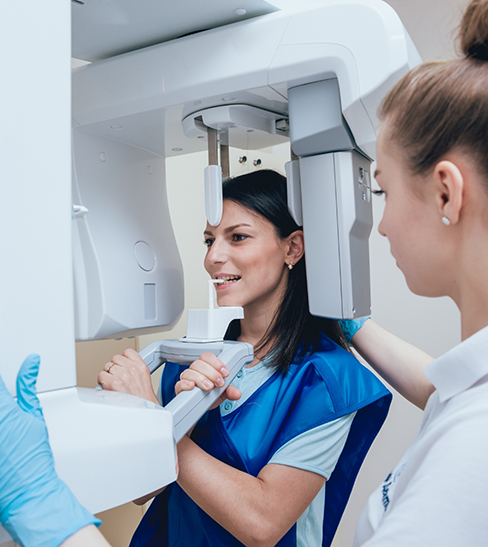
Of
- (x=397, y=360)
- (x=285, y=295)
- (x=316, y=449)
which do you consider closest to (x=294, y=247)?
(x=285, y=295)

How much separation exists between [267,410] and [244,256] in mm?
336

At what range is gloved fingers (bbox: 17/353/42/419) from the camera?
1.62ft

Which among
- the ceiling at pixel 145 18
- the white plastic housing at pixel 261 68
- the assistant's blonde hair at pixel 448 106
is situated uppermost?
the ceiling at pixel 145 18

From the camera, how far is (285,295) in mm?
1170

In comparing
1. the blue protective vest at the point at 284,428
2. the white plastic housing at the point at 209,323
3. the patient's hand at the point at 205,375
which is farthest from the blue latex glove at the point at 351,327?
the patient's hand at the point at 205,375

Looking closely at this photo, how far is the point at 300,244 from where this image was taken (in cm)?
116

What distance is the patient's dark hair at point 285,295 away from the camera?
3.64 feet

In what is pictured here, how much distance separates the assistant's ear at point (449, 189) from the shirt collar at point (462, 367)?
0.13 m

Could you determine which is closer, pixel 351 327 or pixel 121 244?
pixel 121 244

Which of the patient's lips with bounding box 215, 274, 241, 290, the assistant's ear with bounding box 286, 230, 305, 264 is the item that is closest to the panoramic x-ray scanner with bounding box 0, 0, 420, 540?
the patient's lips with bounding box 215, 274, 241, 290

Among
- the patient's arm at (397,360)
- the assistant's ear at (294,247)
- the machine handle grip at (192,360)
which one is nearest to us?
the machine handle grip at (192,360)

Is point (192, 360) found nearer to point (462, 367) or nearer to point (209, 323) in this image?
point (209, 323)

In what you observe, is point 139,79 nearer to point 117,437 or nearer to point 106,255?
point 106,255

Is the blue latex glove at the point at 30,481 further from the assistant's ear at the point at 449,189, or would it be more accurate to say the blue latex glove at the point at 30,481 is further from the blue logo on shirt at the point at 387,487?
the assistant's ear at the point at 449,189
